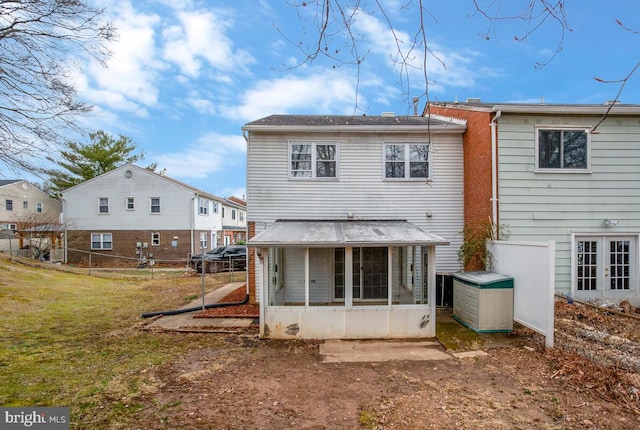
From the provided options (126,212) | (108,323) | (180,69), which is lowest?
(108,323)

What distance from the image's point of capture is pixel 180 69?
1021 cm

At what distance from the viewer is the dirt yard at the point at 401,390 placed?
4.12 m

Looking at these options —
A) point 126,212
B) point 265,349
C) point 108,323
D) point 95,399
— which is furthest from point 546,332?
point 126,212

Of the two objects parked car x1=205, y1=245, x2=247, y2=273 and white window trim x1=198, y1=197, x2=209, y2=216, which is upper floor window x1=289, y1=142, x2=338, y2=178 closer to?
parked car x1=205, y1=245, x2=247, y2=273

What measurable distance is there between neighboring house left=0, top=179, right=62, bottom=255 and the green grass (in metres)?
7.50

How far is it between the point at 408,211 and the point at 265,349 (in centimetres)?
613

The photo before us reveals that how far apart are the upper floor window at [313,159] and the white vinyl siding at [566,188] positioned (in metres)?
4.92

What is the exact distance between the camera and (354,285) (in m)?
8.53

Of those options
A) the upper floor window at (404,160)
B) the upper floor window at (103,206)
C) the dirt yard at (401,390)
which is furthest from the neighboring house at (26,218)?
the upper floor window at (404,160)

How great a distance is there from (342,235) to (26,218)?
30.7 meters

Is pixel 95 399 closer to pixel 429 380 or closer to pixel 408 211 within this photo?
pixel 429 380

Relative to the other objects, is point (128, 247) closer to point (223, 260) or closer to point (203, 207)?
point (203, 207)

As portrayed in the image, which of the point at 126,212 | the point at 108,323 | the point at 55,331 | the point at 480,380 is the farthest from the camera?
the point at 126,212

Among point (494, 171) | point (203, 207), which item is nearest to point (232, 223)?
point (203, 207)
